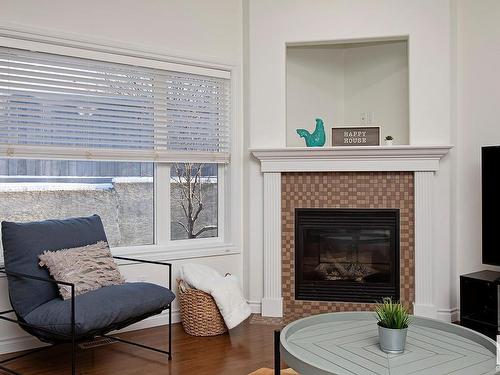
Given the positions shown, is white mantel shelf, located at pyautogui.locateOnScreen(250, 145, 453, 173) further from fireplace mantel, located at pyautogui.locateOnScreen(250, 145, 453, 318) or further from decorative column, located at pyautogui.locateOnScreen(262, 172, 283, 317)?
decorative column, located at pyautogui.locateOnScreen(262, 172, 283, 317)

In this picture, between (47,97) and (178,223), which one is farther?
(178,223)

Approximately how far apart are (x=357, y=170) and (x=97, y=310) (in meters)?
2.31

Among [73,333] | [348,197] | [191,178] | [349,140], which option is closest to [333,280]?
[348,197]

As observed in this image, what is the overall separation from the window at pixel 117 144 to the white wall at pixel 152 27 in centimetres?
15

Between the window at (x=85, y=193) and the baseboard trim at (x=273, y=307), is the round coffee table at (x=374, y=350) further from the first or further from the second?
the window at (x=85, y=193)

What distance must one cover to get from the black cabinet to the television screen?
6.9 inches

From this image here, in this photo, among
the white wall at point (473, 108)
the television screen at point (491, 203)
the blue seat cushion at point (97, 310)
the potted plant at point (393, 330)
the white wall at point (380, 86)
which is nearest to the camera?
the potted plant at point (393, 330)

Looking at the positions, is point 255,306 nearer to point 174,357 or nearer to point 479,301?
point 174,357

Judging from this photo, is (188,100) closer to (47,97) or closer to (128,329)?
(47,97)

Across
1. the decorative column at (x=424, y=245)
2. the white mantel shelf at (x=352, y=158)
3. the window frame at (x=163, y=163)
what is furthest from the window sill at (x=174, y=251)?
the decorative column at (x=424, y=245)

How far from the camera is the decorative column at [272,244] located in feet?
13.8

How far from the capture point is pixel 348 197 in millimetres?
4164

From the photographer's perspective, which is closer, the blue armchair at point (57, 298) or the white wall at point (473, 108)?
the blue armchair at point (57, 298)

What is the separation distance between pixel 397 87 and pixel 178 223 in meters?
2.34
